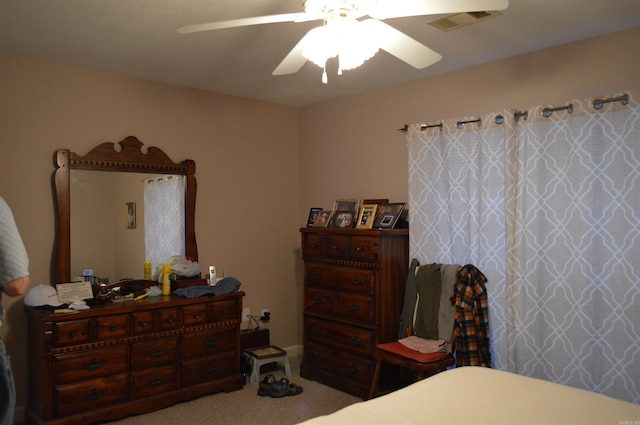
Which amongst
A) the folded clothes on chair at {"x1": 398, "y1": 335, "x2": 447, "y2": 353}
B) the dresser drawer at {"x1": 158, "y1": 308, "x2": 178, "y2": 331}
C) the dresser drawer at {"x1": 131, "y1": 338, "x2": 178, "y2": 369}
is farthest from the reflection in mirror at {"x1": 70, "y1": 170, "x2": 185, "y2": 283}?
the folded clothes on chair at {"x1": 398, "y1": 335, "x2": 447, "y2": 353}

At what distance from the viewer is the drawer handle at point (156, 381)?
3.30m

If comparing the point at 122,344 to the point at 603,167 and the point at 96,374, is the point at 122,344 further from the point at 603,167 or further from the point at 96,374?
the point at 603,167

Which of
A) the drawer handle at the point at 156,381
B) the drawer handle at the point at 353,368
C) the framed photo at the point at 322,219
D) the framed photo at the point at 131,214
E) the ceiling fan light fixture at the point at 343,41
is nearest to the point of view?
the ceiling fan light fixture at the point at 343,41

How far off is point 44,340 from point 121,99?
1.86 m

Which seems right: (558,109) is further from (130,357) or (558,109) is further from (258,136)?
(130,357)

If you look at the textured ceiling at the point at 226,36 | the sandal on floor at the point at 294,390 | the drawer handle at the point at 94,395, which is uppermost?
the textured ceiling at the point at 226,36

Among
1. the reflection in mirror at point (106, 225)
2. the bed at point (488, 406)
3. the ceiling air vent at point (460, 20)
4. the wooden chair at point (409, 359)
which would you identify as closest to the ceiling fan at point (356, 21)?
the ceiling air vent at point (460, 20)

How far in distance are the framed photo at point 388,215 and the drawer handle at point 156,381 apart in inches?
77.7

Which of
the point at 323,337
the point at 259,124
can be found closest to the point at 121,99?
the point at 259,124

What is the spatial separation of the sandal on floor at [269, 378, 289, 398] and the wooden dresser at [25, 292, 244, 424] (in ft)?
0.98

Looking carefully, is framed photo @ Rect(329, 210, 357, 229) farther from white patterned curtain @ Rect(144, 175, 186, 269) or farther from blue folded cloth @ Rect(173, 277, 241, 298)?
white patterned curtain @ Rect(144, 175, 186, 269)

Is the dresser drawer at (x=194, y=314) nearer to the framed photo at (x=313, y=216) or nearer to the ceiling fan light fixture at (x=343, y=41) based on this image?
the framed photo at (x=313, y=216)

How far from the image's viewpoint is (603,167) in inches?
107

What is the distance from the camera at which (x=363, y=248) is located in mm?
3531
